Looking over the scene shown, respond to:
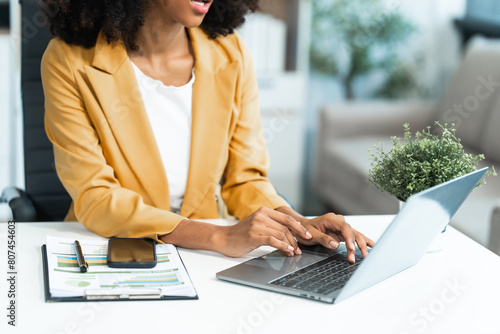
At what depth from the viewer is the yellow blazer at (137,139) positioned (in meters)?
1.38

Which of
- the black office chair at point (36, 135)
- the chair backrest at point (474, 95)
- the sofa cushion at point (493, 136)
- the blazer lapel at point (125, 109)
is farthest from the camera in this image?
the chair backrest at point (474, 95)

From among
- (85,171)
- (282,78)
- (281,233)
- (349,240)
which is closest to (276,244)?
(281,233)

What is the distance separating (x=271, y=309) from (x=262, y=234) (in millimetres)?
222

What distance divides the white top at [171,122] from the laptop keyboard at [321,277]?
54cm

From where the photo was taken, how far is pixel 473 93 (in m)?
3.08

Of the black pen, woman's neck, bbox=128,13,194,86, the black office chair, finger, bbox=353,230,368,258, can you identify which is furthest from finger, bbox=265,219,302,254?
the black office chair

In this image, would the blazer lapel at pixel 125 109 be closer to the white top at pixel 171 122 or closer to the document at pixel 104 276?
the white top at pixel 171 122

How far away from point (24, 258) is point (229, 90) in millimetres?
641

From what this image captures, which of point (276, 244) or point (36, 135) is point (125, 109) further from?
point (276, 244)

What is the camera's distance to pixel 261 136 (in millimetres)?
1694

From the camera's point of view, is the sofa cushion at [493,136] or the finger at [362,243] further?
the sofa cushion at [493,136]

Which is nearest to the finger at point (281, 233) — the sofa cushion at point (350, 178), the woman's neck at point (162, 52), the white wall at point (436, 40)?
the woman's neck at point (162, 52)

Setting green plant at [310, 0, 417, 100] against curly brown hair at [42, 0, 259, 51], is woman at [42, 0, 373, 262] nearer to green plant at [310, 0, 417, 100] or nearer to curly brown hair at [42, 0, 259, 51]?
curly brown hair at [42, 0, 259, 51]

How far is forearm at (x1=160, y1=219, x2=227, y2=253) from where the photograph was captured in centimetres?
125
